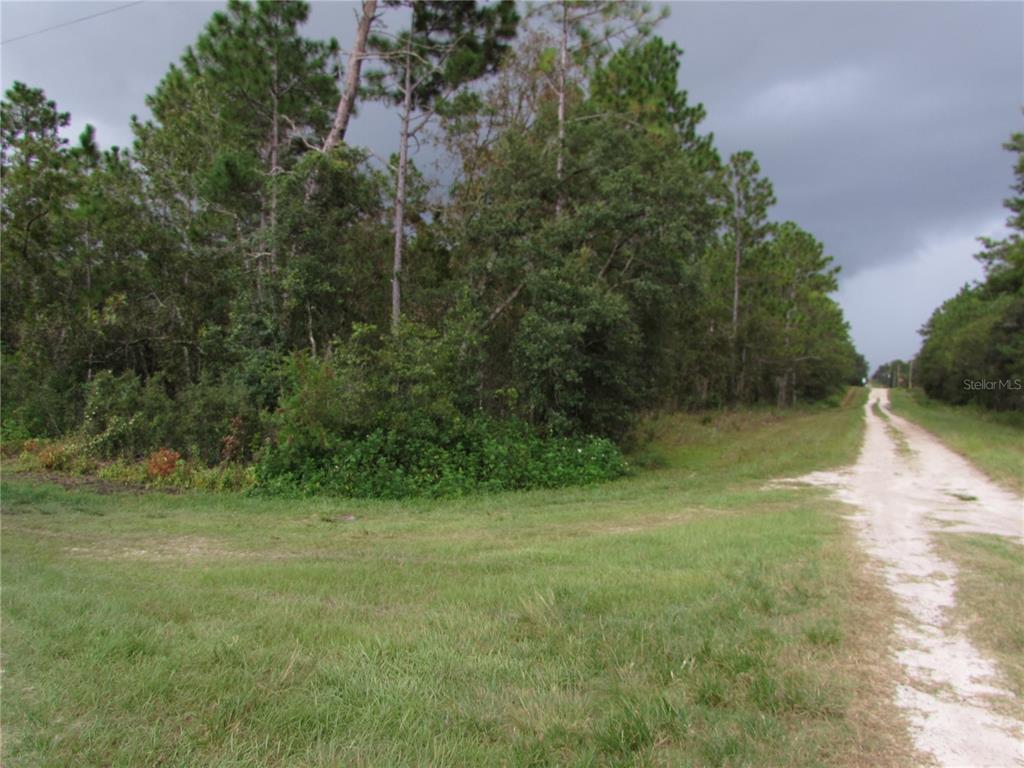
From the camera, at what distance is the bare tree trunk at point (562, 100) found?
55.2ft

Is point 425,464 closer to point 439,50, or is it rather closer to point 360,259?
point 360,259

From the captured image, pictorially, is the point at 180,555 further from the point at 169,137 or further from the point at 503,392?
the point at 169,137

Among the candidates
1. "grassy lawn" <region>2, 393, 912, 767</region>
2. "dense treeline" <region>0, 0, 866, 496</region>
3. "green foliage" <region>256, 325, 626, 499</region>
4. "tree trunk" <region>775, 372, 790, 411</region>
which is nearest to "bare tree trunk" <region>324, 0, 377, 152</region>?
"dense treeline" <region>0, 0, 866, 496</region>

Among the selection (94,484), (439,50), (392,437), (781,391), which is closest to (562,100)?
(439,50)

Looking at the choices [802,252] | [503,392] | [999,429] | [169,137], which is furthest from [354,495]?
[802,252]

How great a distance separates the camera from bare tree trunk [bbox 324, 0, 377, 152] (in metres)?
16.4

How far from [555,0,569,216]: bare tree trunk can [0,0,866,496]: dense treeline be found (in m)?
0.07

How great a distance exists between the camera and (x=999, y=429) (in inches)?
1014

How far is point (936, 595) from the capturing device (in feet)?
17.2

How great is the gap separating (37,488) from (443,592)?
9.66m

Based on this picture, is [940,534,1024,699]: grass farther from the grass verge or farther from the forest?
the forest

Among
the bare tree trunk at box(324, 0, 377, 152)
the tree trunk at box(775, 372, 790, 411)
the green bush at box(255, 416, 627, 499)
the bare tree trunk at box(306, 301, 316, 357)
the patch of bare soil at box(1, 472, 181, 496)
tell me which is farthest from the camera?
the tree trunk at box(775, 372, 790, 411)

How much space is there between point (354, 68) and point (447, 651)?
55.7ft

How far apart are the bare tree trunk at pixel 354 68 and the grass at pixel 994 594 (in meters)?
15.9
